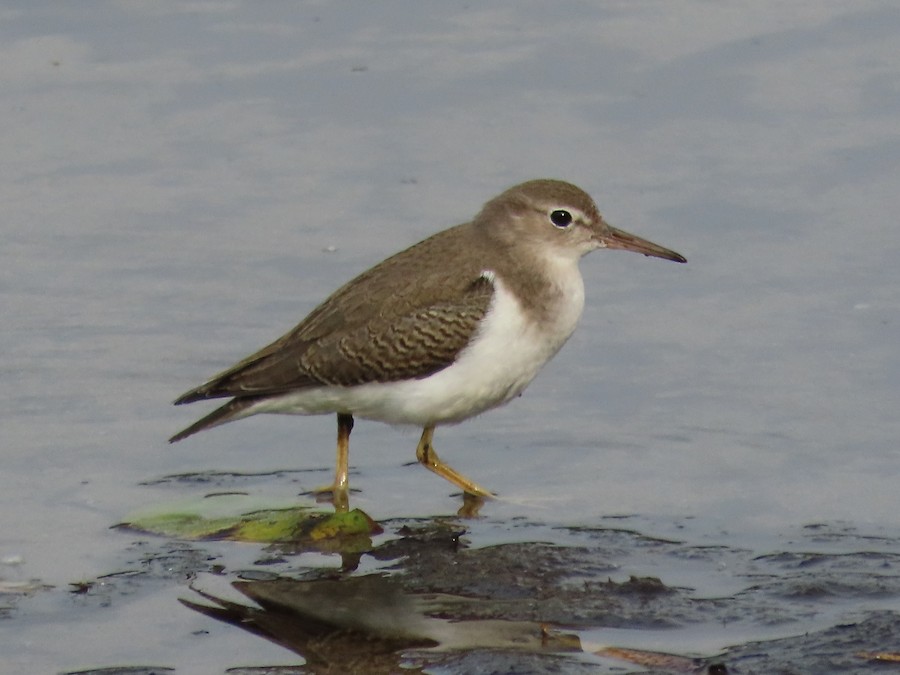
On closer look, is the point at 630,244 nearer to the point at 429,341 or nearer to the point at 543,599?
the point at 429,341

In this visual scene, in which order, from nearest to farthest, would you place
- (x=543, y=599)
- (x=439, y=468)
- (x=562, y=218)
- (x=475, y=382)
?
1. (x=543, y=599)
2. (x=475, y=382)
3. (x=439, y=468)
4. (x=562, y=218)

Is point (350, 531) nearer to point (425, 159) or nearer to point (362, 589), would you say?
point (362, 589)

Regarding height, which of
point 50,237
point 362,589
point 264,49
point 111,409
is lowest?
point 362,589

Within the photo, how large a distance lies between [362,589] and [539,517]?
1317mm

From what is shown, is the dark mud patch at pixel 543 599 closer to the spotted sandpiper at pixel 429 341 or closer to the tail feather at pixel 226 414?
the spotted sandpiper at pixel 429 341

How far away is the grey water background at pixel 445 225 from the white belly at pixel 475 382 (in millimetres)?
437

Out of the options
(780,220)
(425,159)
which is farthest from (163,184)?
(780,220)

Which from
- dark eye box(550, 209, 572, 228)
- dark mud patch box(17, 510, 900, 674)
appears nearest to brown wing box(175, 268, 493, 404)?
dark eye box(550, 209, 572, 228)

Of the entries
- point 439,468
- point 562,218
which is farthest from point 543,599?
point 562,218

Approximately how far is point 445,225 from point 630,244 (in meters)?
2.39

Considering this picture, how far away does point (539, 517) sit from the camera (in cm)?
888

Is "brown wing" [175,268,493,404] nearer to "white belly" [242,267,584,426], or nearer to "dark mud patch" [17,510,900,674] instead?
"white belly" [242,267,584,426]

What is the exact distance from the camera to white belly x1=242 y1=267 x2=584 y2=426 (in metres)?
9.01

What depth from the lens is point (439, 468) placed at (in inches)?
371
